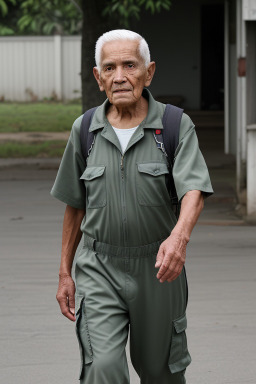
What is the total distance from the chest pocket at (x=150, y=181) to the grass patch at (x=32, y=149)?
14.9 meters

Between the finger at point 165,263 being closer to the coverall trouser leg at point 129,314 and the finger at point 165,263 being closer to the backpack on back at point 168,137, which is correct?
the coverall trouser leg at point 129,314

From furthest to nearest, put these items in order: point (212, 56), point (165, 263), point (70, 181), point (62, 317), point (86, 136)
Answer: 1. point (212, 56)
2. point (62, 317)
3. point (70, 181)
4. point (86, 136)
5. point (165, 263)

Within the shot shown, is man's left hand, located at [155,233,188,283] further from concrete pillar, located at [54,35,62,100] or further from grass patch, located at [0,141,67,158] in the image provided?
concrete pillar, located at [54,35,62,100]

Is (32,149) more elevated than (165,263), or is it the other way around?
(165,263)

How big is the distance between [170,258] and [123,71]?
0.84 m

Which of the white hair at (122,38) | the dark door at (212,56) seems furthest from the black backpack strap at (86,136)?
the dark door at (212,56)

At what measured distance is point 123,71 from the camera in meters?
4.21

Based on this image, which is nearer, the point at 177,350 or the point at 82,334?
the point at 82,334

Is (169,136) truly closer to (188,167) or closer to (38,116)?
(188,167)

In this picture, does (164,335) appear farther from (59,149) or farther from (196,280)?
(59,149)

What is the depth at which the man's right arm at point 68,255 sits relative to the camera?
14.6 ft

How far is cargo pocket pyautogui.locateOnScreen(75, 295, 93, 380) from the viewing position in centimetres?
A: 410

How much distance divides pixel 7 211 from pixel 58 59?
2178 centimetres

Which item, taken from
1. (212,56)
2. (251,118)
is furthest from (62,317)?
(212,56)
